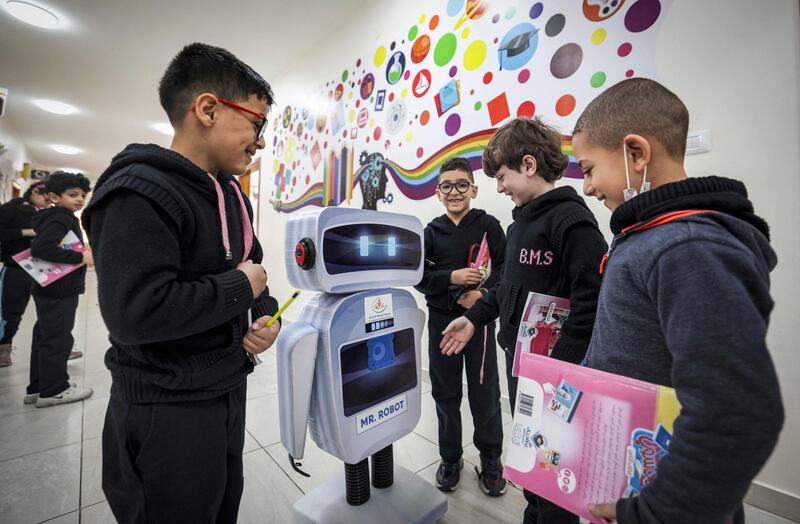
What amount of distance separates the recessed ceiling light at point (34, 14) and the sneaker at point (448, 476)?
4.86 m

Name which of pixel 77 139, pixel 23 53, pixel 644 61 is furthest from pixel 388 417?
pixel 77 139

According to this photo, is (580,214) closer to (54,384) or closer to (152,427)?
(152,427)

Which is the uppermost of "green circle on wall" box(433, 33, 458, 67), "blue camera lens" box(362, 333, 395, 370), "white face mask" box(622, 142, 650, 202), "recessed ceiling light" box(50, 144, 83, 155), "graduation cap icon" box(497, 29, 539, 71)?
"recessed ceiling light" box(50, 144, 83, 155)

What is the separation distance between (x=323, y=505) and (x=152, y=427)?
69cm

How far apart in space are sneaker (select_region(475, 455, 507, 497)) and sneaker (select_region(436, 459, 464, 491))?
0.10 m

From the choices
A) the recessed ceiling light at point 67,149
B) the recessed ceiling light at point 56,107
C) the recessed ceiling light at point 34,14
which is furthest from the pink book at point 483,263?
the recessed ceiling light at point 67,149

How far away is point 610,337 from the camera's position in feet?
2.02

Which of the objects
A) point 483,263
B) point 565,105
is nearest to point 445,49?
point 565,105

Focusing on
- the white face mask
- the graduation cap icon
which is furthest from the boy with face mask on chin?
the graduation cap icon

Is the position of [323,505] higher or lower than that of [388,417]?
lower

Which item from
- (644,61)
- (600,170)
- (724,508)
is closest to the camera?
(724,508)

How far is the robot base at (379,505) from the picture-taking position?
44.6 inches

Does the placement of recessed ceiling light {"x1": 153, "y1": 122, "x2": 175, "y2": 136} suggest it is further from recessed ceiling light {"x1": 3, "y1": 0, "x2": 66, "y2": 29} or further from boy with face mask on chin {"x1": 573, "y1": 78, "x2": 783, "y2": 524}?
boy with face mask on chin {"x1": 573, "y1": 78, "x2": 783, "y2": 524}

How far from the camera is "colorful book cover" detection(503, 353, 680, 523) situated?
49 centimetres
